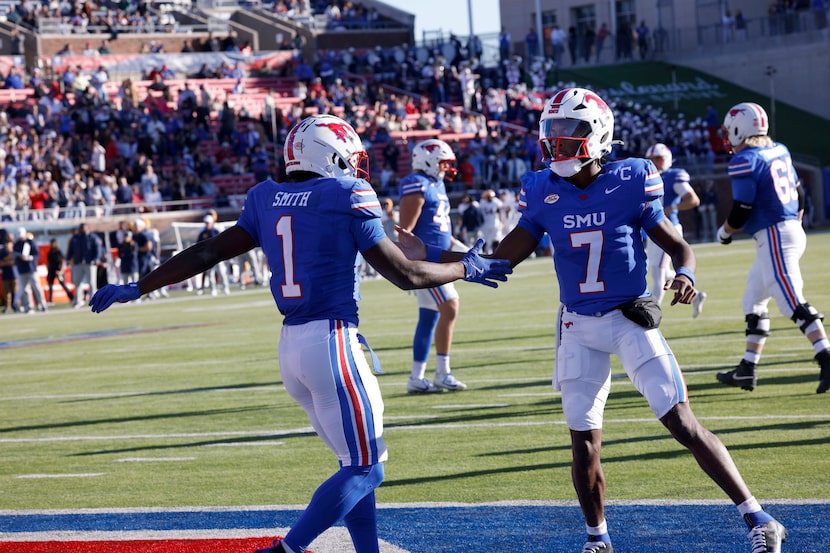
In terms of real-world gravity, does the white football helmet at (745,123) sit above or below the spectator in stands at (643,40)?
below

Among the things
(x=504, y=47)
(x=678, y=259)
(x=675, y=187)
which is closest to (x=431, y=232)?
(x=675, y=187)

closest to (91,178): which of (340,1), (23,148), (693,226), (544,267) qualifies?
(23,148)

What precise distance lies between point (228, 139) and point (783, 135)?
20.7 meters

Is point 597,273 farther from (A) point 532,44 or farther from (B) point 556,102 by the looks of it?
(A) point 532,44

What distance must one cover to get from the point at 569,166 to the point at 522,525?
175 cm

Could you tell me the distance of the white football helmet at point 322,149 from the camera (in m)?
4.94

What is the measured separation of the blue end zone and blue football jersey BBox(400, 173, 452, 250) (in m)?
4.19

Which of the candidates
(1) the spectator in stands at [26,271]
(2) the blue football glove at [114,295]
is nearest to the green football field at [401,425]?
(2) the blue football glove at [114,295]

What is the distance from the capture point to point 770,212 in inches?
351

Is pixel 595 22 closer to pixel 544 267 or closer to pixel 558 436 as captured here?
pixel 544 267

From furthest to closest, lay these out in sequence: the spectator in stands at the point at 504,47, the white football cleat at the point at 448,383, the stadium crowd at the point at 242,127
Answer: the spectator in stands at the point at 504,47, the stadium crowd at the point at 242,127, the white football cleat at the point at 448,383

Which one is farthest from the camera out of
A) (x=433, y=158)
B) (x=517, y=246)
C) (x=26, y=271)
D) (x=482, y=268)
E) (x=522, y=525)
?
(x=26, y=271)

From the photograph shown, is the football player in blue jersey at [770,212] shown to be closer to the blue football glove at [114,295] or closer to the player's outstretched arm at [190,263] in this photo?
the player's outstretched arm at [190,263]

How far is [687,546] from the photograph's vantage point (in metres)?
5.31
